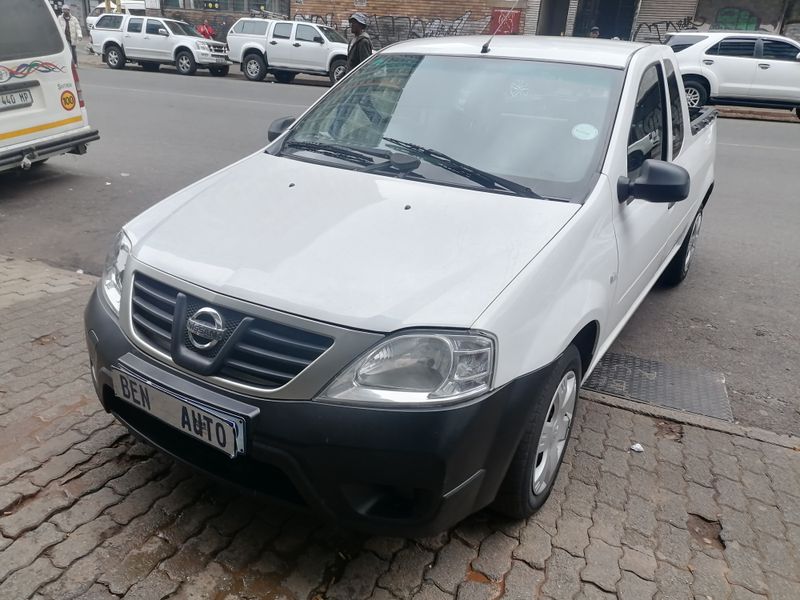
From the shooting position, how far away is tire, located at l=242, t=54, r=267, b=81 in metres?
20.1

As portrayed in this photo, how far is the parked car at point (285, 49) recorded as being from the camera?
19234 mm

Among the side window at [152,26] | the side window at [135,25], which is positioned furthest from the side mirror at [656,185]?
the side window at [135,25]

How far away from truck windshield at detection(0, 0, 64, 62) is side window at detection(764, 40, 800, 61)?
583 inches

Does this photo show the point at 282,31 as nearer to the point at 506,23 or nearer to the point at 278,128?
the point at 506,23

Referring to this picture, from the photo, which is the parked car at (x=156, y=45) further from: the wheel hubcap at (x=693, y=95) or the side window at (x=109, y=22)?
the wheel hubcap at (x=693, y=95)

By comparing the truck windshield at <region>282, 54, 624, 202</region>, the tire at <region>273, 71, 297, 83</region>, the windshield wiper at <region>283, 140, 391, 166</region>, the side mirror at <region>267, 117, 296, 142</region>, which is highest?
the truck windshield at <region>282, 54, 624, 202</region>

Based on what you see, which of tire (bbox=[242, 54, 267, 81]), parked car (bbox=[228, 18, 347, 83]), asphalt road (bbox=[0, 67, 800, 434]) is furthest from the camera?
tire (bbox=[242, 54, 267, 81])

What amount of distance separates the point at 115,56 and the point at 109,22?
1124 mm

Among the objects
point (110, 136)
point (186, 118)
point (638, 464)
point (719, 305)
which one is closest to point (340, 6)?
point (186, 118)

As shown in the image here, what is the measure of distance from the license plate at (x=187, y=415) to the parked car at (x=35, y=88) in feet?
17.1

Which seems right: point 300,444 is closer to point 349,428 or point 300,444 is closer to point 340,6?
point 349,428

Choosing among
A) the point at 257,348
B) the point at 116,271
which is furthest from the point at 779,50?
the point at 257,348

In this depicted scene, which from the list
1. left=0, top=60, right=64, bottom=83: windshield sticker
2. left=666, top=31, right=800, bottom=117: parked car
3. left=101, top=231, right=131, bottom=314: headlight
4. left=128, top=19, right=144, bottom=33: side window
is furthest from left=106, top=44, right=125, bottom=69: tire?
left=101, top=231, right=131, bottom=314: headlight

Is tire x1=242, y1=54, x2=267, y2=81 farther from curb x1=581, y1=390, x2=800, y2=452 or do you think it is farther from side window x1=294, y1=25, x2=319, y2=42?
curb x1=581, y1=390, x2=800, y2=452
